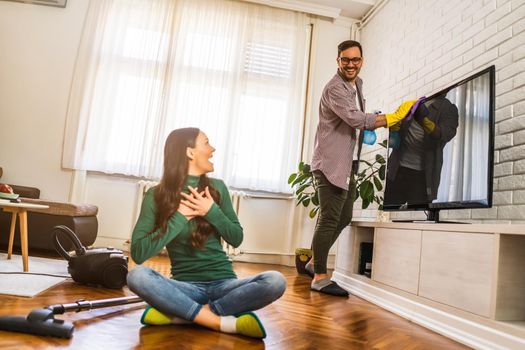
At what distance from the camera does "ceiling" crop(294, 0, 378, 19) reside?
4.34 meters

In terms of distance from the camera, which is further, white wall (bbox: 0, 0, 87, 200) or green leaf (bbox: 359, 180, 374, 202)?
white wall (bbox: 0, 0, 87, 200)

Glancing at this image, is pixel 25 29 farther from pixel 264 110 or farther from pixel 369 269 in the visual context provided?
pixel 369 269

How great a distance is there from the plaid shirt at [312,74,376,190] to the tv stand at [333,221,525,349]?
0.42 meters

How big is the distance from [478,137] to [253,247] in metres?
2.70

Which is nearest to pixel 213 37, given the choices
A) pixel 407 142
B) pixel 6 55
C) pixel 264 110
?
pixel 264 110

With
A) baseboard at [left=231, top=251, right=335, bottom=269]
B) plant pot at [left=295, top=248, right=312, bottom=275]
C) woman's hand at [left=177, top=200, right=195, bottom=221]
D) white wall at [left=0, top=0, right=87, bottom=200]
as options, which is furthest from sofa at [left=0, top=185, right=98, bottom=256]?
woman's hand at [left=177, top=200, right=195, bottom=221]

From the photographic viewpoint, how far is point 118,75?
4195 millimetres

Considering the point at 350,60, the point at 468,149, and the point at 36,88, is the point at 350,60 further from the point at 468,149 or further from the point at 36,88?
the point at 36,88

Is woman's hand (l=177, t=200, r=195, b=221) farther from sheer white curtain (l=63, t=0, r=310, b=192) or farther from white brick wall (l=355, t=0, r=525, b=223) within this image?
sheer white curtain (l=63, t=0, r=310, b=192)

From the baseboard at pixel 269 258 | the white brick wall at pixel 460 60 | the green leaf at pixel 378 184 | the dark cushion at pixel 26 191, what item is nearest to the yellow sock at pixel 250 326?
the white brick wall at pixel 460 60

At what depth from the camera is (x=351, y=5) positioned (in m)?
4.42

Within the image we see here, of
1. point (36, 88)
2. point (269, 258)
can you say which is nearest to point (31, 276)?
point (269, 258)

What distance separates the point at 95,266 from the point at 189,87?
2.54 m

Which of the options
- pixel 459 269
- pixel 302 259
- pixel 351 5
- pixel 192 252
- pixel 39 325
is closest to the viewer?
pixel 39 325
